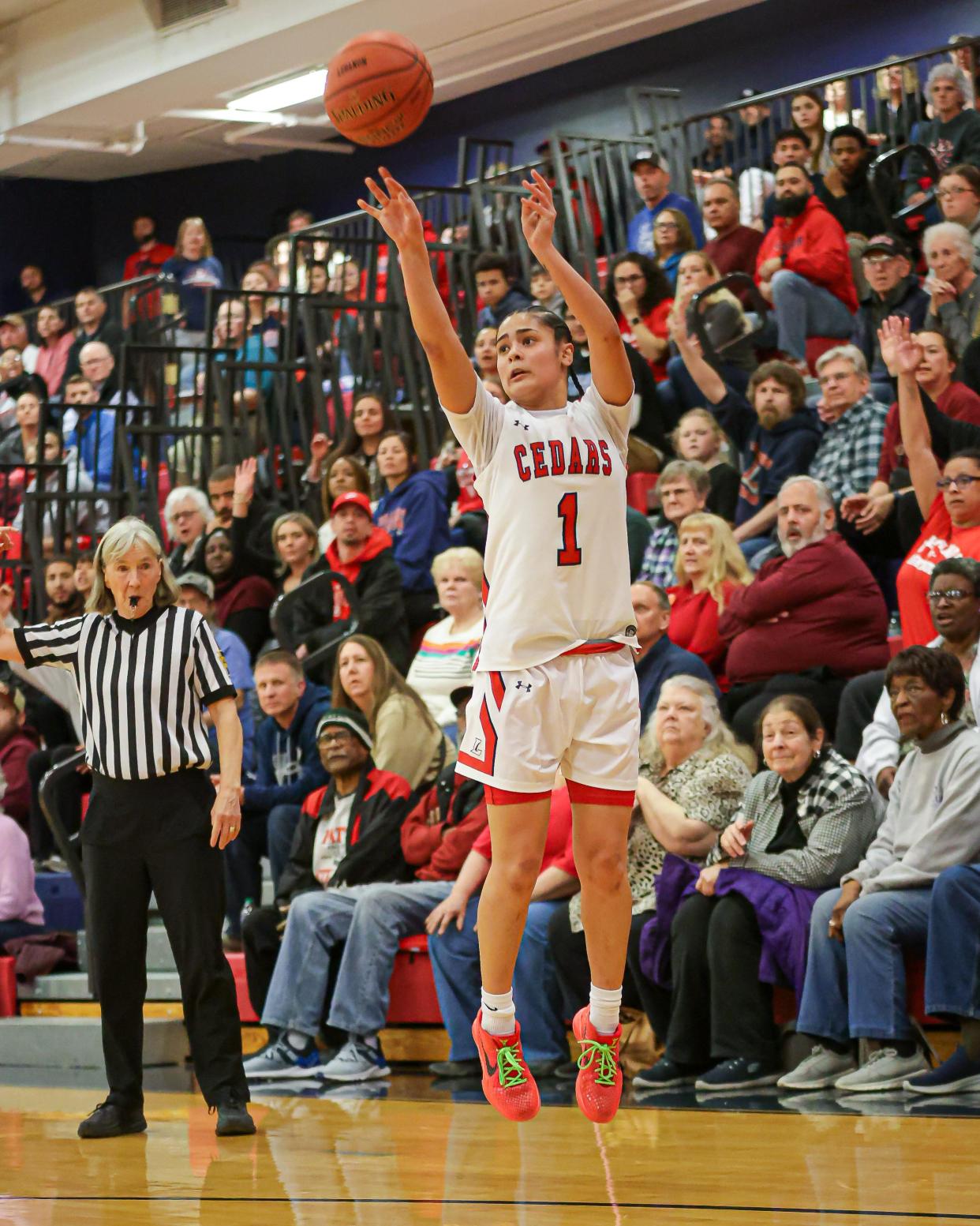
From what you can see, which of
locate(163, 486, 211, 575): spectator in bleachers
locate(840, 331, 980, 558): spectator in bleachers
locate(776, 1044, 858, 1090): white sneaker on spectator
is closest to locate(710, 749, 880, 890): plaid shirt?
locate(776, 1044, 858, 1090): white sneaker on spectator

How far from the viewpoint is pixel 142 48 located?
12.4 m

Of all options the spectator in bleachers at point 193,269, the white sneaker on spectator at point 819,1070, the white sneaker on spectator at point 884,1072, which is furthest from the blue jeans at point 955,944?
the spectator in bleachers at point 193,269

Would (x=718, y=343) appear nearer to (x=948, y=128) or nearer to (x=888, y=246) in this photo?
(x=888, y=246)

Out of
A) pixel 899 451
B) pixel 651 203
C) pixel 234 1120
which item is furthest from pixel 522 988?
pixel 651 203

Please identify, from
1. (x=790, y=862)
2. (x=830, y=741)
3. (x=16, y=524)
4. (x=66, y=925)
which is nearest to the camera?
(x=790, y=862)

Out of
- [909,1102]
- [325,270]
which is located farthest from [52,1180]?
[325,270]

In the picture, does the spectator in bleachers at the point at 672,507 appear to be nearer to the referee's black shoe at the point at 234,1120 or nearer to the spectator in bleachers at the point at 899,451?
the spectator in bleachers at the point at 899,451

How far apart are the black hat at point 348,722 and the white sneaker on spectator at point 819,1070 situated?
2255mm

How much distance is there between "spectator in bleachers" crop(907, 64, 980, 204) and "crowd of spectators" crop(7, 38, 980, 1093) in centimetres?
2

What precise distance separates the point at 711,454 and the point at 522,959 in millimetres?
2896

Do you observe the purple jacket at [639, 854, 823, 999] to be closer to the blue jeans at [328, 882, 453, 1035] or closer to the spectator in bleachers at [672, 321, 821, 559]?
the blue jeans at [328, 882, 453, 1035]

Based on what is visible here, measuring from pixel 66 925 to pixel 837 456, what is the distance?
4.21 metres

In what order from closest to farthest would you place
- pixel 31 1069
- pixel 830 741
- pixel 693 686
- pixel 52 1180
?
1. pixel 52 1180
2. pixel 693 686
3. pixel 830 741
4. pixel 31 1069

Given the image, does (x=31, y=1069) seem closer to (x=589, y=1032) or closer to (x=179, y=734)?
(x=179, y=734)
